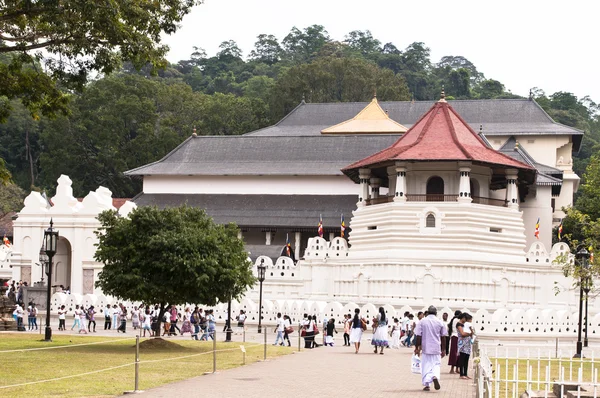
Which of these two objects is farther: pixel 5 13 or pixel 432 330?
pixel 5 13

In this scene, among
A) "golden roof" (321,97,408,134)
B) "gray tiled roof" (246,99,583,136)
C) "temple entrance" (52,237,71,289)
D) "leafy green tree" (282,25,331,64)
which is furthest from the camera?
"leafy green tree" (282,25,331,64)

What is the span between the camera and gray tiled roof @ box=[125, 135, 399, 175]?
66.4 m

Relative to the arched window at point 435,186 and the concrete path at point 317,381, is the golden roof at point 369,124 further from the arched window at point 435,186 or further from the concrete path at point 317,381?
the concrete path at point 317,381

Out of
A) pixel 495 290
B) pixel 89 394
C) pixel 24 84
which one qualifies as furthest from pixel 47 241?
pixel 495 290

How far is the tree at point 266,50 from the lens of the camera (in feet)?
529

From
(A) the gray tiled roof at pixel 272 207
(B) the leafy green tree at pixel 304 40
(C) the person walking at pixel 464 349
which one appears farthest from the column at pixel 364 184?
(B) the leafy green tree at pixel 304 40

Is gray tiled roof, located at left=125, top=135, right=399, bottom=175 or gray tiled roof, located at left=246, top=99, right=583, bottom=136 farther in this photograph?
gray tiled roof, located at left=246, top=99, right=583, bottom=136

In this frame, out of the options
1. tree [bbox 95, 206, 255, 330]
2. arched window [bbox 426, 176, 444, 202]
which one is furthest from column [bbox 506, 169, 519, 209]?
tree [bbox 95, 206, 255, 330]

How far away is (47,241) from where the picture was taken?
3131cm

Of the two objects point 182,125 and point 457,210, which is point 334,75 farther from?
point 457,210

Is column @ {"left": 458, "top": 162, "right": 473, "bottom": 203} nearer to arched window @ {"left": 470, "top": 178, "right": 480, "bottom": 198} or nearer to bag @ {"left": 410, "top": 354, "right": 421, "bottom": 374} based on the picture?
arched window @ {"left": 470, "top": 178, "right": 480, "bottom": 198}

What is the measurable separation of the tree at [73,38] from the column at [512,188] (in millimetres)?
30573

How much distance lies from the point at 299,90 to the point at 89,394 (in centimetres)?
8407

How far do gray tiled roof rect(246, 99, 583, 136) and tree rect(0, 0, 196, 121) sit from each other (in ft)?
173
